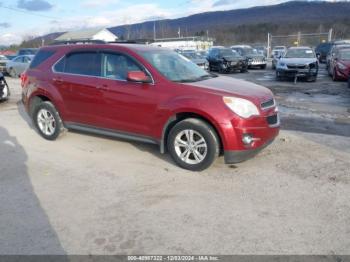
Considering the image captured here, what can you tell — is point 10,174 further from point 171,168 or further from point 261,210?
point 261,210

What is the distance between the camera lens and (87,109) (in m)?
6.38

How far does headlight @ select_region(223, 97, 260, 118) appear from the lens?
502cm

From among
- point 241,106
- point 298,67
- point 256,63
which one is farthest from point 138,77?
point 256,63

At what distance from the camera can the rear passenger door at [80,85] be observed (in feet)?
20.5

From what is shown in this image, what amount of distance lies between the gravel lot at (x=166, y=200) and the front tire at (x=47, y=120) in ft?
0.90

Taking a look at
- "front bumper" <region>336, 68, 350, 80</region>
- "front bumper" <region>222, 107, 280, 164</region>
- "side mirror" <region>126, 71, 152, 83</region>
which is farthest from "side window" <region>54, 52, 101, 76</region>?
"front bumper" <region>336, 68, 350, 80</region>

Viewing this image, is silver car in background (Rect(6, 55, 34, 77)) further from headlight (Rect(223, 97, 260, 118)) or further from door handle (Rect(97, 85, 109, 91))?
headlight (Rect(223, 97, 260, 118))

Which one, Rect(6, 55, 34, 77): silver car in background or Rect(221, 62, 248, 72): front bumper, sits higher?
Rect(6, 55, 34, 77): silver car in background

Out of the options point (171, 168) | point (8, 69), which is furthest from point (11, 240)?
point (8, 69)

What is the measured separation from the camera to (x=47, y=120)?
718 cm

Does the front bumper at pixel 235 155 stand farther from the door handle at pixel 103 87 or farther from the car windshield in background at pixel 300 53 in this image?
the car windshield in background at pixel 300 53

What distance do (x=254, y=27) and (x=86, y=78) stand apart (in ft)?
364

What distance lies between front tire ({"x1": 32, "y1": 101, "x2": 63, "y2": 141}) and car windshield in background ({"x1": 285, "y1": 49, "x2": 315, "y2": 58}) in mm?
14007

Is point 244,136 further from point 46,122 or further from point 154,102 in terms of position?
point 46,122
